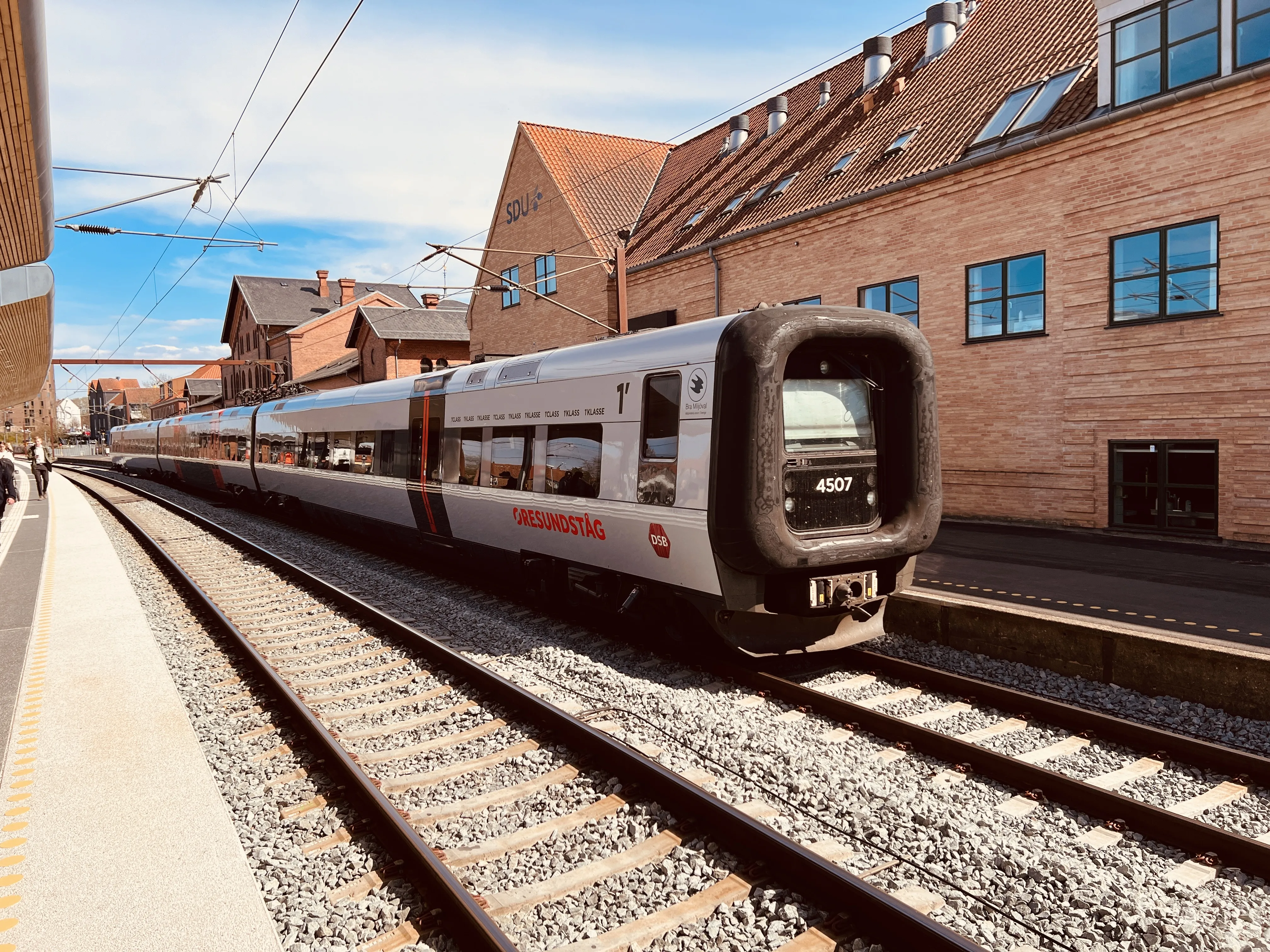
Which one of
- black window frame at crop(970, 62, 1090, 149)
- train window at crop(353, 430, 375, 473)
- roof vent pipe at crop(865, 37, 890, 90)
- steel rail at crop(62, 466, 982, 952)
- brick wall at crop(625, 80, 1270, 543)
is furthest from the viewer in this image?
roof vent pipe at crop(865, 37, 890, 90)

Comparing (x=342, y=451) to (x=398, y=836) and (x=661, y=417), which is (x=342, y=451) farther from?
(x=398, y=836)

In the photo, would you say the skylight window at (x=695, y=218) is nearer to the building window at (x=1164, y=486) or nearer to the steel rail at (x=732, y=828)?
the building window at (x=1164, y=486)

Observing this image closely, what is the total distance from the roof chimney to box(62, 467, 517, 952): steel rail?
68.1 feet

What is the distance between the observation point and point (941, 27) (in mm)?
18984

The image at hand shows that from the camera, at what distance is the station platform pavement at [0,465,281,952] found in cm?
357

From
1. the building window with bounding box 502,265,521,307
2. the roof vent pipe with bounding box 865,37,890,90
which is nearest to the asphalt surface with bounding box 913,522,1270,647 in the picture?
the roof vent pipe with bounding box 865,37,890,90

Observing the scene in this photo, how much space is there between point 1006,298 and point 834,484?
9.21 meters

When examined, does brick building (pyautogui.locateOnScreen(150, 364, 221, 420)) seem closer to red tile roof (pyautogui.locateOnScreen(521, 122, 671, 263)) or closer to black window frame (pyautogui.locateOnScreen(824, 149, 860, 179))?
red tile roof (pyautogui.locateOnScreen(521, 122, 671, 263))

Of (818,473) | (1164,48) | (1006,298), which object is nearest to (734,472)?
(818,473)

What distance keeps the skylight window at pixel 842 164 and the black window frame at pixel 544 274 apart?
1071 cm

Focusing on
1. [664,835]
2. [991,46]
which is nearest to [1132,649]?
[664,835]

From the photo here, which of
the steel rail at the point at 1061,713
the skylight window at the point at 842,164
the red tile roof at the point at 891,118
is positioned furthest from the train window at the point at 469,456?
the skylight window at the point at 842,164

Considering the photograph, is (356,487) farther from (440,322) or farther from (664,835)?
(440,322)

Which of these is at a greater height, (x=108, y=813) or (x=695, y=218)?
(x=695, y=218)
